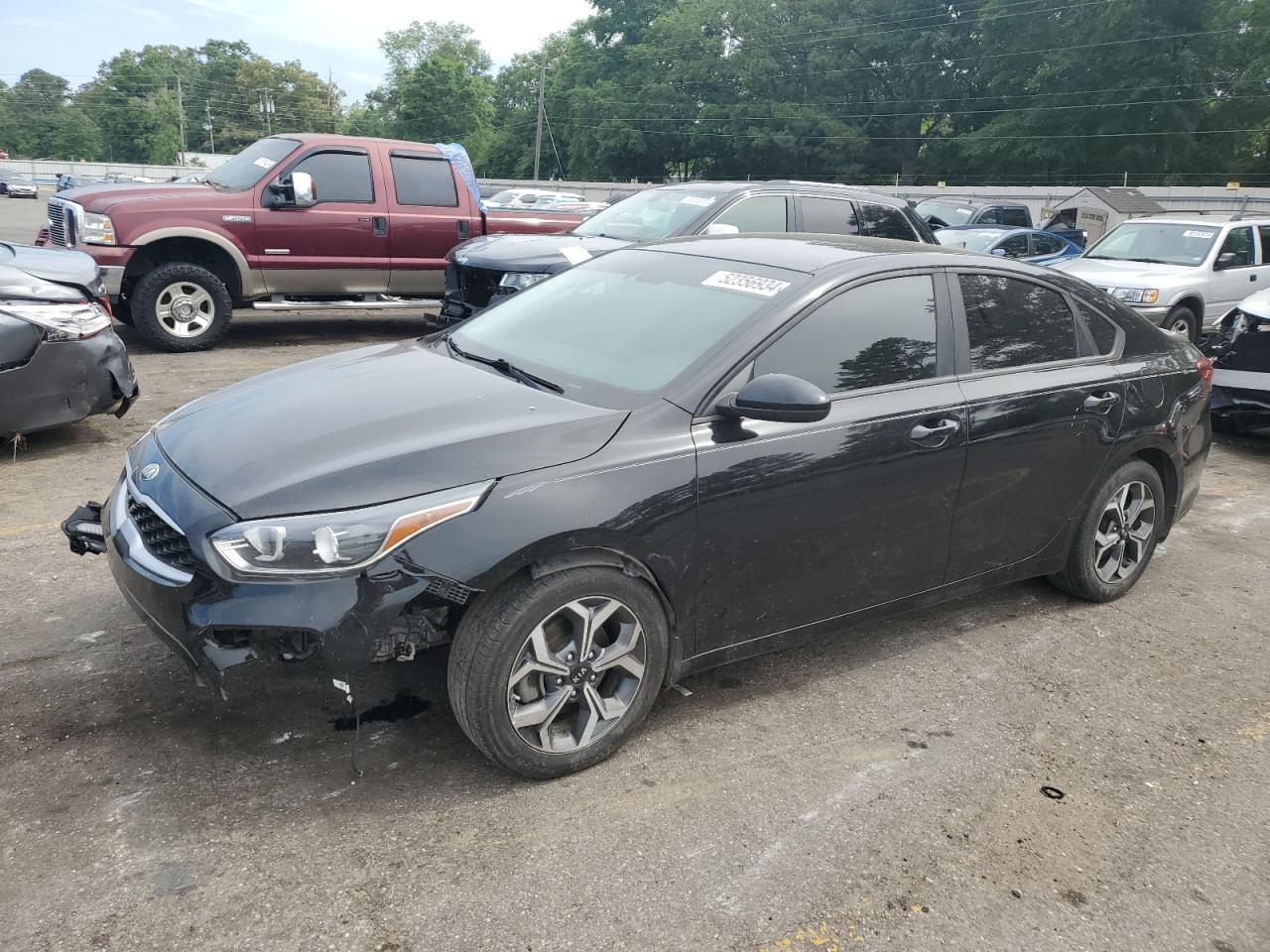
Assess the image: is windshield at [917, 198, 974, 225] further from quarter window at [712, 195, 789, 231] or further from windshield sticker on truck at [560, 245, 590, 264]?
windshield sticker on truck at [560, 245, 590, 264]

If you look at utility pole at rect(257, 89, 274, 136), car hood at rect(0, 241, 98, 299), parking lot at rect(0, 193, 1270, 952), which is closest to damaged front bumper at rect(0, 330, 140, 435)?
car hood at rect(0, 241, 98, 299)

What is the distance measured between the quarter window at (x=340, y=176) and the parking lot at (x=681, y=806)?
6.41m

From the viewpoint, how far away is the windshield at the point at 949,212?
1912 centimetres

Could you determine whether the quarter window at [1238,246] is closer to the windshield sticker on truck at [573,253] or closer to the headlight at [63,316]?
the windshield sticker on truck at [573,253]

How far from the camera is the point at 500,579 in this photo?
109 inches

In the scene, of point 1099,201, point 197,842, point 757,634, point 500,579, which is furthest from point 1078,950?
point 1099,201

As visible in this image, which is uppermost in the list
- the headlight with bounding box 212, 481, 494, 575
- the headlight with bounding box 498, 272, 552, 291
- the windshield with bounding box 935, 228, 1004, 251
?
the windshield with bounding box 935, 228, 1004, 251

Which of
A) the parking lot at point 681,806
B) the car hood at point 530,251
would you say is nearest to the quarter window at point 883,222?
the car hood at point 530,251

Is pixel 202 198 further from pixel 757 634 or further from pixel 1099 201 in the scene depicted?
pixel 1099 201

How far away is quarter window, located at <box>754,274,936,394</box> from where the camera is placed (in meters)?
3.44

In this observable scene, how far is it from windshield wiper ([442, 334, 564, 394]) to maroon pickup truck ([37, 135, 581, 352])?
6108 mm

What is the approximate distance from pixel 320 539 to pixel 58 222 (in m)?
8.39

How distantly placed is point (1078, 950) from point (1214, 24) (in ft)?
206

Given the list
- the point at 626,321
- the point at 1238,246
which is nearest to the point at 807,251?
the point at 626,321
